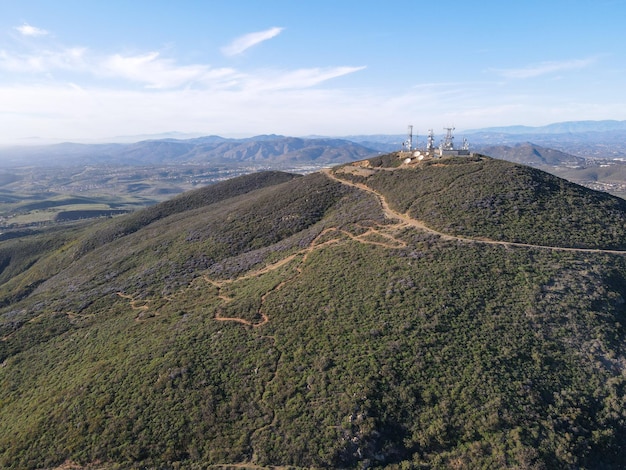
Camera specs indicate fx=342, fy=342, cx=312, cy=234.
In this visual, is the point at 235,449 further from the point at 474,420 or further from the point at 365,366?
the point at 474,420

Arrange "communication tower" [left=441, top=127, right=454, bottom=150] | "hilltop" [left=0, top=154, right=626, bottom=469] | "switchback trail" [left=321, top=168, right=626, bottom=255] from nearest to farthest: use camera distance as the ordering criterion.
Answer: "hilltop" [left=0, top=154, right=626, bottom=469] < "switchback trail" [left=321, top=168, right=626, bottom=255] < "communication tower" [left=441, top=127, right=454, bottom=150]

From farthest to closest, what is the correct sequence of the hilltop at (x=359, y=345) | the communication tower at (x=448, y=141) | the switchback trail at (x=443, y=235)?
the communication tower at (x=448, y=141) → the switchback trail at (x=443, y=235) → the hilltop at (x=359, y=345)

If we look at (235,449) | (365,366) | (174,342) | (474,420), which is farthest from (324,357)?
(174,342)

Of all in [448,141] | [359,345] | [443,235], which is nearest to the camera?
[359,345]

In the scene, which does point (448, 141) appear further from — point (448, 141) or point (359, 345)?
point (359, 345)

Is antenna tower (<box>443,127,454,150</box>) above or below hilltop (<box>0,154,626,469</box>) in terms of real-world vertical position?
above

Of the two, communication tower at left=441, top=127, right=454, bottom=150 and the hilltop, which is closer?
the hilltop

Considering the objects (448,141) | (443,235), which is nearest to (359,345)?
(443,235)

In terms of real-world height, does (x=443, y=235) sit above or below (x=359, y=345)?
above
